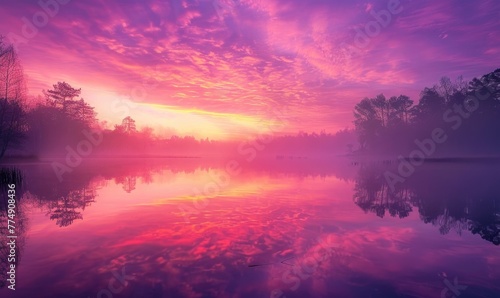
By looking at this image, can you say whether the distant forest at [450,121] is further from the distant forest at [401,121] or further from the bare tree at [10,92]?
the bare tree at [10,92]

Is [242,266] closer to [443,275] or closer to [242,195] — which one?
[443,275]

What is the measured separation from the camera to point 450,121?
79.4 meters

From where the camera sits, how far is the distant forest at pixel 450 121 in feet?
241

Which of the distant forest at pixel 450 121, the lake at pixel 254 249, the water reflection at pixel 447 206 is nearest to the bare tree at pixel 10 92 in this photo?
the lake at pixel 254 249

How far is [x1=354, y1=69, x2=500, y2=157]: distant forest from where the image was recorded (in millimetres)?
73438

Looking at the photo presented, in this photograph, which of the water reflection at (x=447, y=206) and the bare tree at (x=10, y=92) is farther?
the bare tree at (x=10, y=92)

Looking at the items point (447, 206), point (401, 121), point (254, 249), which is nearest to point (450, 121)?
point (401, 121)

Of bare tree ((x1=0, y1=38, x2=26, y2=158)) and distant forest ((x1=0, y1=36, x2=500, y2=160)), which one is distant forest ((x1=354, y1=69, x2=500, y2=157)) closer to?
distant forest ((x1=0, y1=36, x2=500, y2=160))

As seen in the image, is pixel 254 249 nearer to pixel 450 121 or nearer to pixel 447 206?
pixel 447 206

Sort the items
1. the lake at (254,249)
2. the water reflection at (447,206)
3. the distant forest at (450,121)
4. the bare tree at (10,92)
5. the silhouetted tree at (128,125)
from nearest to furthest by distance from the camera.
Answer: the lake at (254,249) < the water reflection at (447,206) < the bare tree at (10,92) < the distant forest at (450,121) < the silhouetted tree at (128,125)

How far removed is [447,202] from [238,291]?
730 inches

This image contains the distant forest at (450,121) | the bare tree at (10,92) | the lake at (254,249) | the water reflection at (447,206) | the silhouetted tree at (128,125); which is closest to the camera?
the lake at (254,249)

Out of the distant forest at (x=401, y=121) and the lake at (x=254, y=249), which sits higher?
the distant forest at (x=401, y=121)

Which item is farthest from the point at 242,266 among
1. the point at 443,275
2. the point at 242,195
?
the point at 242,195
